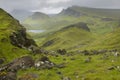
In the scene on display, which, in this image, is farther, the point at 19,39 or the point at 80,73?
the point at 19,39

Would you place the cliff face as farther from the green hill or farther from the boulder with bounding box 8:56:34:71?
the boulder with bounding box 8:56:34:71

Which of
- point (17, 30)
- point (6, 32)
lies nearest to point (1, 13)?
point (17, 30)

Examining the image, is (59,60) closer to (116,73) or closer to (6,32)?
(6,32)

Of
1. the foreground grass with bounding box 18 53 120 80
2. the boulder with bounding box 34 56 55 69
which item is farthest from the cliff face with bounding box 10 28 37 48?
the foreground grass with bounding box 18 53 120 80

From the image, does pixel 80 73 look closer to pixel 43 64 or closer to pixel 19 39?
pixel 43 64

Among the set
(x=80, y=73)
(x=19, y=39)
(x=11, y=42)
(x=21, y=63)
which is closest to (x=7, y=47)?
(x=11, y=42)

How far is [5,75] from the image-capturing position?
2680 inches

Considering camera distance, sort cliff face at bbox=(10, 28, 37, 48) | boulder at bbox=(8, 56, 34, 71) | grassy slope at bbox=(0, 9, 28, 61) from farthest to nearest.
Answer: cliff face at bbox=(10, 28, 37, 48), grassy slope at bbox=(0, 9, 28, 61), boulder at bbox=(8, 56, 34, 71)

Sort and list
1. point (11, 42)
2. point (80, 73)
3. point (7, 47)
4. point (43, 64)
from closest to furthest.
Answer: point (80, 73) < point (43, 64) < point (7, 47) < point (11, 42)

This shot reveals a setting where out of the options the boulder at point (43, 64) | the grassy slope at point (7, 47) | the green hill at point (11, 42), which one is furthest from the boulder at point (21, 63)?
the grassy slope at point (7, 47)

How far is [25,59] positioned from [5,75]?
1995cm

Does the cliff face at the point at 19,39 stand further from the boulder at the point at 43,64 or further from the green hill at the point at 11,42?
the boulder at the point at 43,64

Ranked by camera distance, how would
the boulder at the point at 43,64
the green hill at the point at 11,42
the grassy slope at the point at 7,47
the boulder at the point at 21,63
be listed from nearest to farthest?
the boulder at the point at 21,63 → the boulder at the point at 43,64 → the grassy slope at the point at 7,47 → the green hill at the point at 11,42

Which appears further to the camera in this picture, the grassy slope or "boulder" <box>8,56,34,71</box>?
the grassy slope
